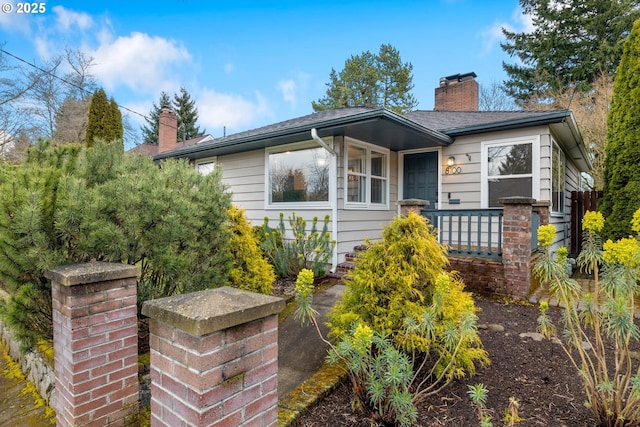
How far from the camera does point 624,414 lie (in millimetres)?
1773

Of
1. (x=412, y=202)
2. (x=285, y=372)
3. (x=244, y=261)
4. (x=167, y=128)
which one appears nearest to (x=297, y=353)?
(x=285, y=372)

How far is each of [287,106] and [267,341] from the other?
27091 millimetres

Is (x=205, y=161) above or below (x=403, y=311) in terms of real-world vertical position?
above

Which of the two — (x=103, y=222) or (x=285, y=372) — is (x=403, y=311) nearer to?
(x=285, y=372)

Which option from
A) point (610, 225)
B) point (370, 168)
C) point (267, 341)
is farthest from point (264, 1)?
point (267, 341)

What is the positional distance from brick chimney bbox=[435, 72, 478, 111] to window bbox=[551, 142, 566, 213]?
329cm

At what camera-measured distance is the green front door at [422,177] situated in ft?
22.7

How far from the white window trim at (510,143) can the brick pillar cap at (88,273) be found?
605 cm

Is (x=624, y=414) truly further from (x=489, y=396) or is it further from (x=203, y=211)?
(x=203, y=211)

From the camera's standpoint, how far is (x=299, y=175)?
21.2 feet

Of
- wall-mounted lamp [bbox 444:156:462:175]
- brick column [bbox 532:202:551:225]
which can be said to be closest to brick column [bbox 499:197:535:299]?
brick column [bbox 532:202:551:225]

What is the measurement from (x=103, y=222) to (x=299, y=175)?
174 inches

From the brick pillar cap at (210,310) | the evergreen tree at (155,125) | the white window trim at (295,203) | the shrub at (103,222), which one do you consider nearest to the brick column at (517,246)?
the white window trim at (295,203)

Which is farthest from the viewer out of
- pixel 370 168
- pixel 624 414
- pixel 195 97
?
pixel 195 97
